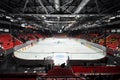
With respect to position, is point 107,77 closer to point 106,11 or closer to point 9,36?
point 106,11

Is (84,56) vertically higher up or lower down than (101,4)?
lower down

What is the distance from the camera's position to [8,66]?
→ 50.8 feet

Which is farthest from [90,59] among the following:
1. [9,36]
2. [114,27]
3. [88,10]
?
[9,36]

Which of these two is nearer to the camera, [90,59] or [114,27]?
[90,59]

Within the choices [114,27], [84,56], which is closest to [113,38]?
[114,27]

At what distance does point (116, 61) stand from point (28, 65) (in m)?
6.86

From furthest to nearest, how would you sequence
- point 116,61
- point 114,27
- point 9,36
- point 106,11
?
1. point 9,36
2. point 114,27
3. point 116,61
4. point 106,11

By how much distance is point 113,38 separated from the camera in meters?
27.0

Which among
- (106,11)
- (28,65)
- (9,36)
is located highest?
(106,11)

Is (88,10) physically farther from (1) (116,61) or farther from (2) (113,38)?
(2) (113,38)

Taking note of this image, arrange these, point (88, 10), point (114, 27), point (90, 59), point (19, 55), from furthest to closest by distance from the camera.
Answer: point (114, 27) < point (19, 55) < point (90, 59) < point (88, 10)

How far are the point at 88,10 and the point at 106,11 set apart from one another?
1646mm

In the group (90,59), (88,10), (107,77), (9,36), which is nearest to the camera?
(107,77)

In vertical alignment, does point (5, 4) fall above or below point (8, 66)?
above
